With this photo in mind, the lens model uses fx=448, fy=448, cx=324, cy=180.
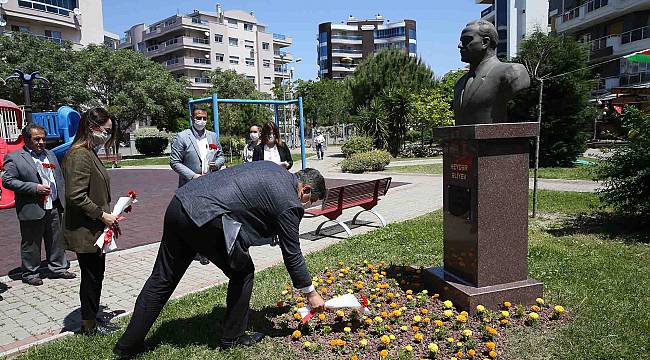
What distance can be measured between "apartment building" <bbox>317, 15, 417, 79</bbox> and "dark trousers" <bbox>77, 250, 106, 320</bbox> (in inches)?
3632

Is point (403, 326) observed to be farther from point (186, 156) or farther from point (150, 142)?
point (150, 142)

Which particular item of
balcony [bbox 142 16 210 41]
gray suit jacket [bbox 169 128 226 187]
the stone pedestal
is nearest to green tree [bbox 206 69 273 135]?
gray suit jacket [bbox 169 128 226 187]

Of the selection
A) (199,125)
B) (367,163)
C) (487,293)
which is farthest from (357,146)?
(487,293)

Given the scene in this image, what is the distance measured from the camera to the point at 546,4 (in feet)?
155

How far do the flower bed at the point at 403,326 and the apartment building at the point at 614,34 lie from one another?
27.1m

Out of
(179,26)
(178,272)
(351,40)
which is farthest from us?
(351,40)

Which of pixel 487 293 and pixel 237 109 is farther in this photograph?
pixel 237 109

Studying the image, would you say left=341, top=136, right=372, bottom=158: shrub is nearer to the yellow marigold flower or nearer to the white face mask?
the white face mask

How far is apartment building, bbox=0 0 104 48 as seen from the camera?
38.8m

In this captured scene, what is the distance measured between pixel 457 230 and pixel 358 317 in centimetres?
123

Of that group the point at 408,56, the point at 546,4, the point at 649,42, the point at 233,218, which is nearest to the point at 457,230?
the point at 233,218

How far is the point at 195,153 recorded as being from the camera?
19.3ft

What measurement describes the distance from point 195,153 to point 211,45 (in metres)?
61.0

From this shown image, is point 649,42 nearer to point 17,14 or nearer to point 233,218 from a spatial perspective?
point 233,218
